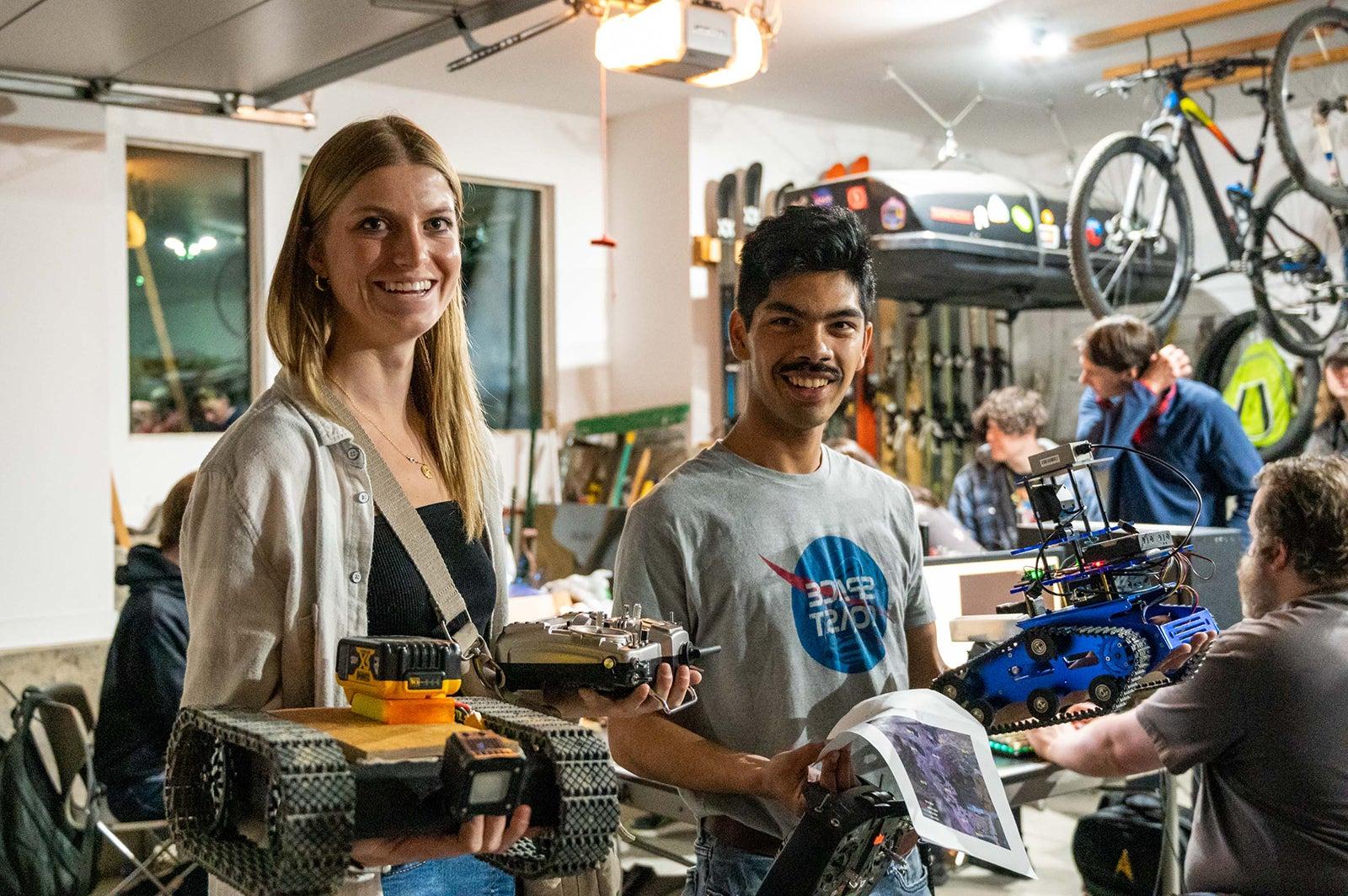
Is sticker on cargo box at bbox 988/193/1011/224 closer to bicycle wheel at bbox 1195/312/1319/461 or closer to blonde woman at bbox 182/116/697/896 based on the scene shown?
bicycle wheel at bbox 1195/312/1319/461

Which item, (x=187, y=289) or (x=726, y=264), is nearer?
(x=187, y=289)

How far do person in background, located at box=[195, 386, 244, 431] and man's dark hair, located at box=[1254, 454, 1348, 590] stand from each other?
5.66 m

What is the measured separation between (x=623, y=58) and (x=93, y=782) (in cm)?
294

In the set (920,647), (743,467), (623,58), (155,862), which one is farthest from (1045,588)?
(623,58)

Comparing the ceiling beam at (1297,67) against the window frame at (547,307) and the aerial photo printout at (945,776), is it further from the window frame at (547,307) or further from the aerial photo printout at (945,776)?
the aerial photo printout at (945,776)

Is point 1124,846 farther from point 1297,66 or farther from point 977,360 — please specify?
point 977,360

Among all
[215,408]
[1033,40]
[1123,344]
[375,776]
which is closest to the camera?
[375,776]

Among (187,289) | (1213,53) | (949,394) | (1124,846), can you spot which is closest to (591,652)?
(1124,846)

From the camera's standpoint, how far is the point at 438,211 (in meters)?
1.62

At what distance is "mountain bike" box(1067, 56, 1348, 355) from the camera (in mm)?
6551

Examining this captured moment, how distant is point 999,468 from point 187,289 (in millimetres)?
4221

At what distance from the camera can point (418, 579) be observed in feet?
5.08

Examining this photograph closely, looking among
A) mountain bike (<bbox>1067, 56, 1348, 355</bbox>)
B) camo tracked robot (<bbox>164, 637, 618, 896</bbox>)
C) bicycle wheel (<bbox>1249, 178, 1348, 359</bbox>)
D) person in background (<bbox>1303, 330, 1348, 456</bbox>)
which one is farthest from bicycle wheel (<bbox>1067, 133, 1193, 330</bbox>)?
camo tracked robot (<bbox>164, 637, 618, 896</bbox>)

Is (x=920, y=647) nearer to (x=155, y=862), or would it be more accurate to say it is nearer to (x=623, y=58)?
(x=155, y=862)
